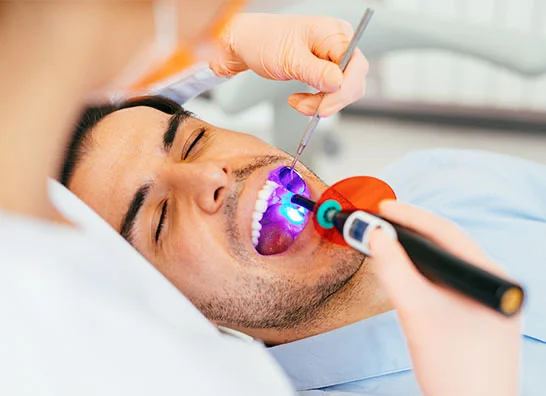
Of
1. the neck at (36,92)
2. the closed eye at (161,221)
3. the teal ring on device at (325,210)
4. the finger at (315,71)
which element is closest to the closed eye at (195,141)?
the closed eye at (161,221)

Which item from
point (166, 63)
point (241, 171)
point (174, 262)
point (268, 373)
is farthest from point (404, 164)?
point (166, 63)

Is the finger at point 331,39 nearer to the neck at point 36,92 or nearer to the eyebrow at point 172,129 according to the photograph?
the eyebrow at point 172,129

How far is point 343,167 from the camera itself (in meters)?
2.36

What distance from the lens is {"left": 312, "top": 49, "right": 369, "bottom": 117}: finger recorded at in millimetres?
1118

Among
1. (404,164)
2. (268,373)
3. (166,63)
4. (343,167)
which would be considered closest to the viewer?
(166,63)

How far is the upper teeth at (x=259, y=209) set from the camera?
1.10m

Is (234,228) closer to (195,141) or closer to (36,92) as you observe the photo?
(195,141)

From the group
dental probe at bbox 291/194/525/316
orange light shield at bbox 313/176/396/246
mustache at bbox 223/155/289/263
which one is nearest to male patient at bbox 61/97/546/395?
mustache at bbox 223/155/289/263

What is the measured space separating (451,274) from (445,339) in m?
0.13

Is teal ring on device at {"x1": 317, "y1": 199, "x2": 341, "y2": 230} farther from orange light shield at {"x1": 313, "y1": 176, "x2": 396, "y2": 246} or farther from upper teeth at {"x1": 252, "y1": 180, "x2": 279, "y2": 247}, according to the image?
upper teeth at {"x1": 252, "y1": 180, "x2": 279, "y2": 247}

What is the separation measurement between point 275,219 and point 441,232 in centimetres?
45

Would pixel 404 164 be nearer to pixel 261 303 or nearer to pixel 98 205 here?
pixel 261 303

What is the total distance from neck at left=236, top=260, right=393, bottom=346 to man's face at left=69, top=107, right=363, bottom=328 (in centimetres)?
5

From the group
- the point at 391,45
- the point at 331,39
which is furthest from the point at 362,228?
the point at 391,45
